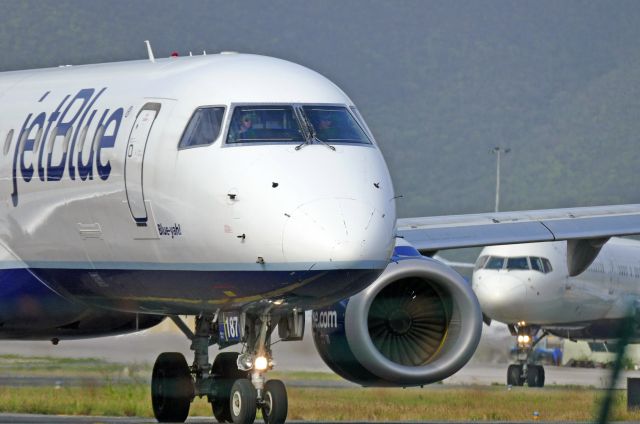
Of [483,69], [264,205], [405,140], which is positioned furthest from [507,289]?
[483,69]

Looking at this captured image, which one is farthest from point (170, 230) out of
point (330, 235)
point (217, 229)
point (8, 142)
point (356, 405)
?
point (356, 405)

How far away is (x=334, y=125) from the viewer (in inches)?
637

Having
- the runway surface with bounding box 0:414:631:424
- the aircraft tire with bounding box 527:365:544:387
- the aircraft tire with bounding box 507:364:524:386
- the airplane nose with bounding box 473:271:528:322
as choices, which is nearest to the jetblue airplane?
the runway surface with bounding box 0:414:631:424

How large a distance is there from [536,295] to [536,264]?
916 millimetres

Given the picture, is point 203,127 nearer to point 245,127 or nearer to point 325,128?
point 245,127

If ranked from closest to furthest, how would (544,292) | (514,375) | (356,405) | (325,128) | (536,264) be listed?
(325,128)
(356,405)
(514,375)
(544,292)
(536,264)

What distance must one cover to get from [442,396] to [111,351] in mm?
6255

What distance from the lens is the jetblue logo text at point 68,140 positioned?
17109 mm

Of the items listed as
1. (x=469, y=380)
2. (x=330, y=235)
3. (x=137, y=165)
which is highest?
(x=137, y=165)

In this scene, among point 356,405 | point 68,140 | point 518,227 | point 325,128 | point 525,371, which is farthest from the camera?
point 525,371

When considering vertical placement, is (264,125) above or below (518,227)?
above

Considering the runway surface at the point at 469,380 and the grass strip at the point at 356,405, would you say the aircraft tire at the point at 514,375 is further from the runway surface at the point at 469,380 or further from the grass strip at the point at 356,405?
the grass strip at the point at 356,405

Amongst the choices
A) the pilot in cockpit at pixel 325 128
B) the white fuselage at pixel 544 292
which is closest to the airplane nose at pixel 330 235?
the pilot in cockpit at pixel 325 128

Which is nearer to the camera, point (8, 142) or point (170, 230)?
point (170, 230)
